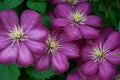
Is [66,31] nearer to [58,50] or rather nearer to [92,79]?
[58,50]

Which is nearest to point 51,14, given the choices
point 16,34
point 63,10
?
point 63,10

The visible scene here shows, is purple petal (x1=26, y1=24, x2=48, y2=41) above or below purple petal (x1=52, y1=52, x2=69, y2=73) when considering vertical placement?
above

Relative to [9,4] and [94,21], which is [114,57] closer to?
[94,21]

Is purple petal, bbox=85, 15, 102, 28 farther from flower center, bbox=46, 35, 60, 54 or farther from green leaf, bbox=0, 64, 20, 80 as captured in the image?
green leaf, bbox=0, 64, 20, 80

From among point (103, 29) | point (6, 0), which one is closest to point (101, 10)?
point (103, 29)

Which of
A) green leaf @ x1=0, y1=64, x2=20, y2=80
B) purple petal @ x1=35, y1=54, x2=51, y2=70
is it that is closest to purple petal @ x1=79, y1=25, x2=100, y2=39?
purple petal @ x1=35, y1=54, x2=51, y2=70
